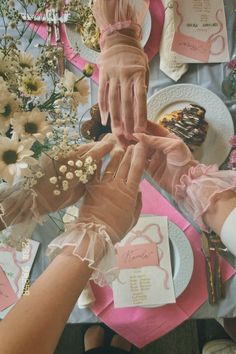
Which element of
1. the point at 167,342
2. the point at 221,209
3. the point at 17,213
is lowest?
the point at 167,342

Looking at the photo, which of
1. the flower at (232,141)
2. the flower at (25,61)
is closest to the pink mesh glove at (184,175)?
the flower at (232,141)

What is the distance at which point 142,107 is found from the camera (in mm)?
864

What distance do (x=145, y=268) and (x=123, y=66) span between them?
0.39m

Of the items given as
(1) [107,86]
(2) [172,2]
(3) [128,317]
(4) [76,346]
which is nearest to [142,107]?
(1) [107,86]

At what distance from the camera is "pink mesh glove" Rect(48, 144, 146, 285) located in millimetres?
651

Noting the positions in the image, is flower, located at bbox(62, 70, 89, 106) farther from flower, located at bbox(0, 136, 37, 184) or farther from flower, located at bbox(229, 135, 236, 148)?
flower, located at bbox(229, 135, 236, 148)

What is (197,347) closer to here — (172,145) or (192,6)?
(172,145)

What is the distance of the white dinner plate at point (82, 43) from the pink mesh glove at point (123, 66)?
0.11m

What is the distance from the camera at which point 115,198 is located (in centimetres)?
72

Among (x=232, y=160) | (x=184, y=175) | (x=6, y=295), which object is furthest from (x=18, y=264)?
(x=232, y=160)

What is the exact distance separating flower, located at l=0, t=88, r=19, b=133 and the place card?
0.49m

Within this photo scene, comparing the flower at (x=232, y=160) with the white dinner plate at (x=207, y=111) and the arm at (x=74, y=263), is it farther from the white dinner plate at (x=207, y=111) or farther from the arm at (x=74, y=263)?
the arm at (x=74, y=263)

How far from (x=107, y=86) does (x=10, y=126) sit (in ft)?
1.29

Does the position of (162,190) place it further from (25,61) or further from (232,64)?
(25,61)
